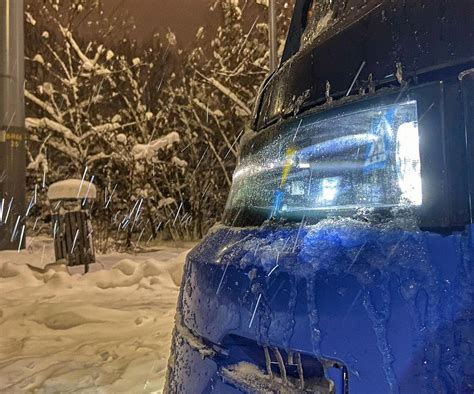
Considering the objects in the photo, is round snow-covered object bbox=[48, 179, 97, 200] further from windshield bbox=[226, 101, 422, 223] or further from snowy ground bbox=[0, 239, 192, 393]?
windshield bbox=[226, 101, 422, 223]

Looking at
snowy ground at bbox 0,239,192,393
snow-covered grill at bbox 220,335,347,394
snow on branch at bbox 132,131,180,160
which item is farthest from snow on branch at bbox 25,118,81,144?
snow-covered grill at bbox 220,335,347,394

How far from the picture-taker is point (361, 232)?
1252 millimetres

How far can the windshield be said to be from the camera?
125cm

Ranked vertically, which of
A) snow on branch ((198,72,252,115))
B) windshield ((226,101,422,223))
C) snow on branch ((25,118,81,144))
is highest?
snow on branch ((198,72,252,115))

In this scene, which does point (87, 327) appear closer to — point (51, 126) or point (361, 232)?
point (361, 232)

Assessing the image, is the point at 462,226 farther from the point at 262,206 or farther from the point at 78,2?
the point at 78,2

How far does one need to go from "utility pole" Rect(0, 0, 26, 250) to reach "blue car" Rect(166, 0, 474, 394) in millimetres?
9140

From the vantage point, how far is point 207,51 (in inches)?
738

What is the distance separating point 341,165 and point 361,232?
21 cm

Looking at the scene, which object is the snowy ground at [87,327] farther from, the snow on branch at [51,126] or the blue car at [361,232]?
the snow on branch at [51,126]

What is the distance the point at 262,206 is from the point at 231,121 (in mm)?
17009

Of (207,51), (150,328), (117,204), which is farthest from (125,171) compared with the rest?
(150,328)

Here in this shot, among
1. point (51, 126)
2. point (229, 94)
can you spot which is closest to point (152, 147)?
point (51, 126)

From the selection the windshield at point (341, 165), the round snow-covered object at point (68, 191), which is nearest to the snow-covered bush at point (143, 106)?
the round snow-covered object at point (68, 191)
